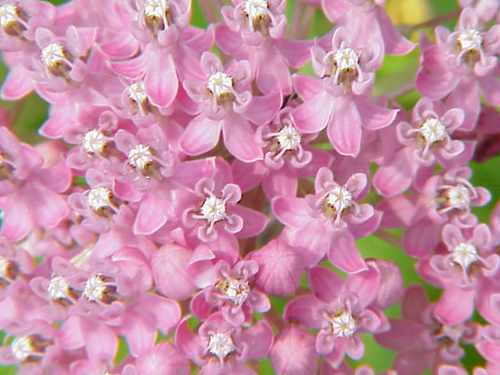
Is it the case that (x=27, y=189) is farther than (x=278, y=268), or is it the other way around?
(x=27, y=189)

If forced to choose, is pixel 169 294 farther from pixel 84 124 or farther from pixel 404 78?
pixel 404 78

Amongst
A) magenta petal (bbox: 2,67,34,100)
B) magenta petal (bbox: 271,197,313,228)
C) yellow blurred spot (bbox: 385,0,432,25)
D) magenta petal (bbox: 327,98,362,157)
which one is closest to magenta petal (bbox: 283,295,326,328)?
magenta petal (bbox: 271,197,313,228)

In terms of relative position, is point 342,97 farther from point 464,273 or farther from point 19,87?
point 19,87

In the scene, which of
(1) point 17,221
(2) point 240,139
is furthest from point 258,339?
(1) point 17,221

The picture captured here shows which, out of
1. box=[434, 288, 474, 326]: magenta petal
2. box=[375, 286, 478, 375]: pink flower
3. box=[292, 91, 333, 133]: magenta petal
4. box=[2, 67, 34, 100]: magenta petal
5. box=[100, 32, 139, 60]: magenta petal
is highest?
box=[100, 32, 139, 60]: magenta petal

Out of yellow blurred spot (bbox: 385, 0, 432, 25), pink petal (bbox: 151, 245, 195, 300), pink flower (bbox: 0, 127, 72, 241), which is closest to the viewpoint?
pink petal (bbox: 151, 245, 195, 300)

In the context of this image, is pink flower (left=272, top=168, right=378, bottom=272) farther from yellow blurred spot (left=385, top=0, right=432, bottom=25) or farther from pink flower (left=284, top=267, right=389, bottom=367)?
yellow blurred spot (left=385, top=0, right=432, bottom=25)
